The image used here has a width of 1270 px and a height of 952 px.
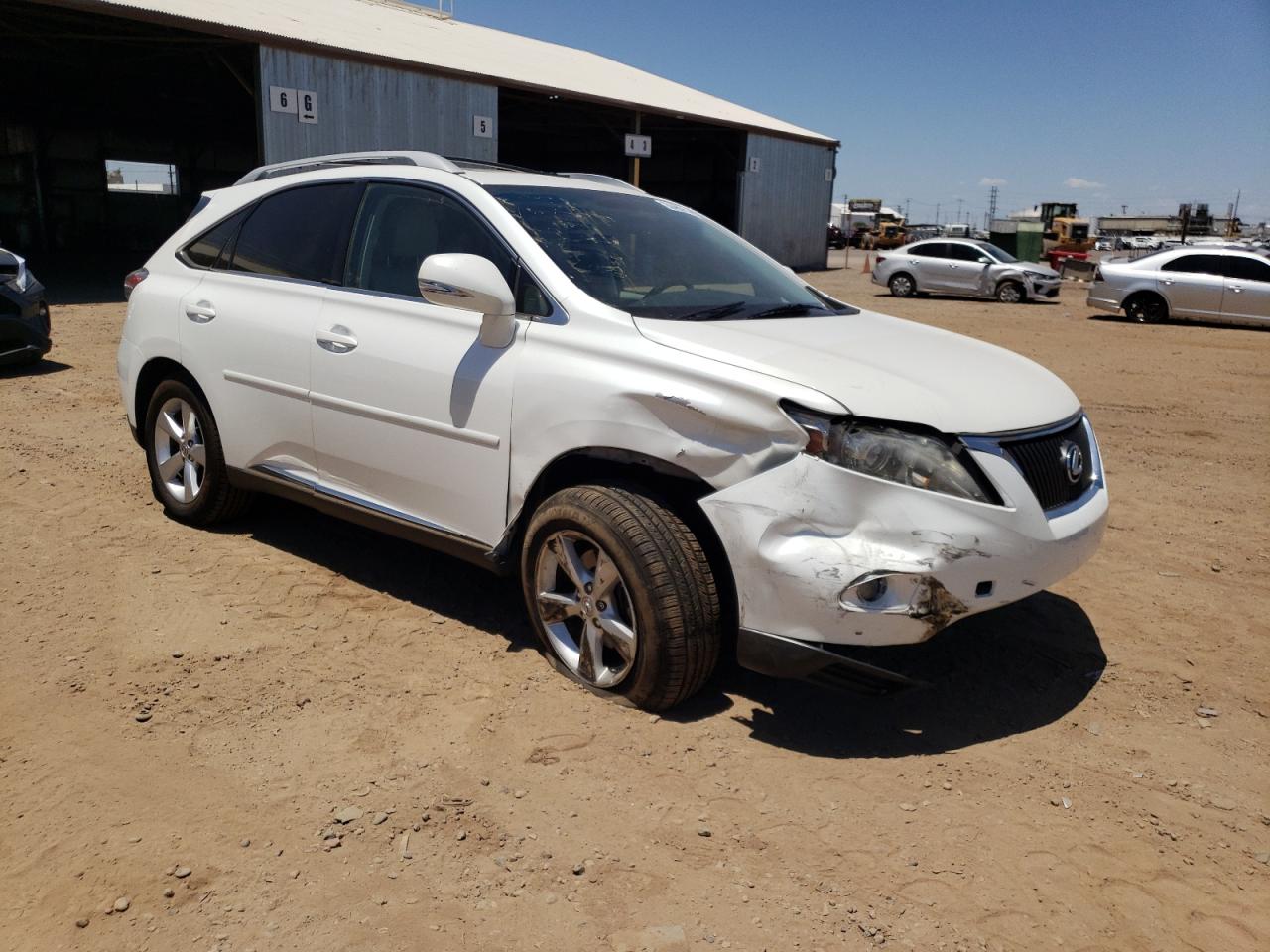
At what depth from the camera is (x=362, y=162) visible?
15.0 ft

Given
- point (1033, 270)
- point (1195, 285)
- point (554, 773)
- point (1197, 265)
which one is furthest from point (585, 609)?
point (1033, 270)

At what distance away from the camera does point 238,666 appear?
3.83 metres

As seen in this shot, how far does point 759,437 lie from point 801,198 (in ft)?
107

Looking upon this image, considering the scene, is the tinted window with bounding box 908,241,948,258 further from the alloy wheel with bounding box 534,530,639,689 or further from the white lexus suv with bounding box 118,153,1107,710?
the alloy wheel with bounding box 534,530,639,689

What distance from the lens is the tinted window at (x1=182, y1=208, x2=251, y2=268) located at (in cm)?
500

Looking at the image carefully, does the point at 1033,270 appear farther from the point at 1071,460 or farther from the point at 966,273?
the point at 1071,460

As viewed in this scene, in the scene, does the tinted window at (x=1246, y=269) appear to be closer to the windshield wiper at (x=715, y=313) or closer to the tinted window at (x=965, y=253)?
the tinted window at (x=965, y=253)

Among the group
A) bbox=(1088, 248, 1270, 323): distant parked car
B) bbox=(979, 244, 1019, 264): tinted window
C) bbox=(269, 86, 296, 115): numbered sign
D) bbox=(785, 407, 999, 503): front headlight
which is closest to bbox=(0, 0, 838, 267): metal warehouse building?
bbox=(269, 86, 296, 115): numbered sign

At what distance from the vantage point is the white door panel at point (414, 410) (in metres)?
3.74

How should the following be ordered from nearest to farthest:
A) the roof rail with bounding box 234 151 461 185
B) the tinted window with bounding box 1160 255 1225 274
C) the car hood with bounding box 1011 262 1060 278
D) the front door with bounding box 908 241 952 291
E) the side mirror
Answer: the side mirror
the roof rail with bounding box 234 151 461 185
the tinted window with bounding box 1160 255 1225 274
the car hood with bounding box 1011 262 1060 278
the front door with bounding box 908 241 952 291

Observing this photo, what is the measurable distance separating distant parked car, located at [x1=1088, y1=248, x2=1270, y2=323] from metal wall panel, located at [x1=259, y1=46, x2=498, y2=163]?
505 inches

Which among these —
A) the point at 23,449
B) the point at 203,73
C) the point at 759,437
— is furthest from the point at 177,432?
the point at 203,73

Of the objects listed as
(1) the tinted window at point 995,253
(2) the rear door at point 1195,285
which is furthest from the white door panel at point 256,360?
(1) the tinted window at point 995,253

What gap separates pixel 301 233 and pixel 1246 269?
1828 centimetres
